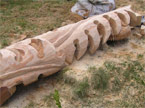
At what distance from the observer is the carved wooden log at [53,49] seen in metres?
2.34

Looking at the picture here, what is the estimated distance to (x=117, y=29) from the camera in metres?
3.40

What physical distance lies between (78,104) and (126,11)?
6.40 ft

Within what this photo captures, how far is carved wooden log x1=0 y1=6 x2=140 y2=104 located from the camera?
2.34m

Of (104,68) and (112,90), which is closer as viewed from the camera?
(112,90)

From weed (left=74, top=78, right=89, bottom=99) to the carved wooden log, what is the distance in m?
0.32

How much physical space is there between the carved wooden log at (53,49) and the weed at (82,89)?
0.32 meters

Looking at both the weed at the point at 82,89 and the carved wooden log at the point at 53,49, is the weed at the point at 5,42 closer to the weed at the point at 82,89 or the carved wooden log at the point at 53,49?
the carved wooden log at the point at 53,49

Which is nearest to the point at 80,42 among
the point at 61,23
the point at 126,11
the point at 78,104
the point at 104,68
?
the point at 104,68

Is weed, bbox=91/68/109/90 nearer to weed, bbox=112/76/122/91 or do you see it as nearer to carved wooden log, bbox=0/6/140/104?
weed, bbox=112/76/122/91

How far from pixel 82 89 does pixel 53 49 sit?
546 millimetres

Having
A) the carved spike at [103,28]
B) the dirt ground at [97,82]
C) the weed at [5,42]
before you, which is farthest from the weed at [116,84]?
the weed at [5,42]

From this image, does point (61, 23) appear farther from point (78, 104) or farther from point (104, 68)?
point (78, 104)

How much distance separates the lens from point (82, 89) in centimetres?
255

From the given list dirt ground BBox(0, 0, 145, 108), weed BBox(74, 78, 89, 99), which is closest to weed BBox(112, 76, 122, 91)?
dirt ground BBox(0, 0, 145, 108)
